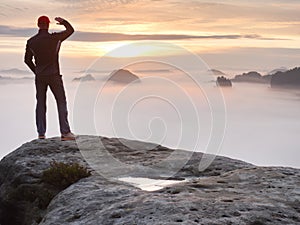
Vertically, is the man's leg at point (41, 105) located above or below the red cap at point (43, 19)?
below

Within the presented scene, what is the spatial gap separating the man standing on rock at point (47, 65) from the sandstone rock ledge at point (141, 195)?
3.70 ft

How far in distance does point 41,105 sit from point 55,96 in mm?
692

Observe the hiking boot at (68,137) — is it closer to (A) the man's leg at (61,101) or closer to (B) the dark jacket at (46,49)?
(A) the man's leg at (61,101)

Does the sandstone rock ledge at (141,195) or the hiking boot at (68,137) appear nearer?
the sandstone rock ledge at (141,195)

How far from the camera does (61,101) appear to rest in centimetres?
1869

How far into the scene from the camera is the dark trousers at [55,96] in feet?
60.4

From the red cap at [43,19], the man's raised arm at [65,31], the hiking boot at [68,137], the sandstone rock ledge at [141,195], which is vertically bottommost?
the sandstone rock ledge at [141,195]

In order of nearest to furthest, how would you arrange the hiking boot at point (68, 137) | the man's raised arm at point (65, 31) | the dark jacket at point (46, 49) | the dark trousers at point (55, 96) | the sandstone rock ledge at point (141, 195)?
the sandstone rock ledge at point (141, 195) → the dark jacket at point (46, 49) → the man's raised arm at point (65, 31) → the dark trousers at point (55, 96) → the hiking boot at point (68, 137)

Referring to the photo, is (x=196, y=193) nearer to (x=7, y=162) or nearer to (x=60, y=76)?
(x=7, y=162)

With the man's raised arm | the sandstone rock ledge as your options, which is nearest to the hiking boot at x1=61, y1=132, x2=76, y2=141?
the sandstone rock ledge

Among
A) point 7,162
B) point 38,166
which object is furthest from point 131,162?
point 7,162

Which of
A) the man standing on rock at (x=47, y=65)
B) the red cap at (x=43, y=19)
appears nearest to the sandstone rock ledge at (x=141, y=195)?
the man standing on rock at (x=47, y=65)

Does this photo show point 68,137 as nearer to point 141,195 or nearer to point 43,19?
point 43,19

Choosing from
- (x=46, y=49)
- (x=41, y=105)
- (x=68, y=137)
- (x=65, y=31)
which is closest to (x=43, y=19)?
(x=65, y=31)
